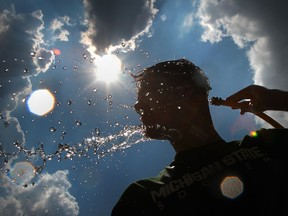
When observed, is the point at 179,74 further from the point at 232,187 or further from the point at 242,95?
the point at 232,187

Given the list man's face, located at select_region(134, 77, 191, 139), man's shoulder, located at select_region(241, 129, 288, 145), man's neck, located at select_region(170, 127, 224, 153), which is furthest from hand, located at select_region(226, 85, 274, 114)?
man's face, located at select_region(134, 77, 191, 139)

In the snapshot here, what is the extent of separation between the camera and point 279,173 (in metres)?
3.38

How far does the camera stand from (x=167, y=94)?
482 centimetres

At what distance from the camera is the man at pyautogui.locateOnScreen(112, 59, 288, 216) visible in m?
3.21

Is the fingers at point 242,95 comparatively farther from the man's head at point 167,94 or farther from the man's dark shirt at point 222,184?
the man's head at point 167,94

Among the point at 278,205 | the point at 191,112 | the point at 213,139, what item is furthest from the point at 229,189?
the point at 191,112

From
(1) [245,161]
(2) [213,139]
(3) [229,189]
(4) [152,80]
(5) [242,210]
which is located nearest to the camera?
(5) [242,210]

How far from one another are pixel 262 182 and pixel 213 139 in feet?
4.00

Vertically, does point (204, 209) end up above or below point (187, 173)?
below

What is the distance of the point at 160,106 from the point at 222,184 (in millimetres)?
1712

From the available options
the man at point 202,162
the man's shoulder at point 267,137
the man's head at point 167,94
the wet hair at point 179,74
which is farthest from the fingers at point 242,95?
the wet hair at point 179,74

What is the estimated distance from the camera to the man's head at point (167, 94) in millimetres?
4676

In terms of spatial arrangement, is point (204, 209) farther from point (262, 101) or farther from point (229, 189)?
point (262, 101)

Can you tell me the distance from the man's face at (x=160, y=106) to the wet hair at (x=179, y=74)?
0.10m
